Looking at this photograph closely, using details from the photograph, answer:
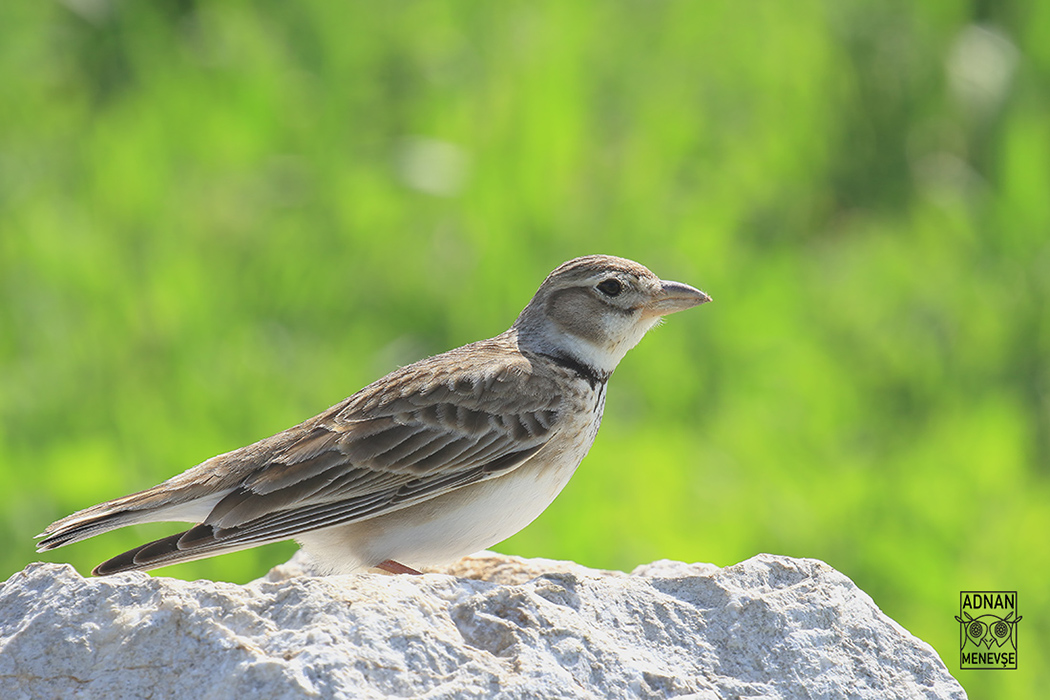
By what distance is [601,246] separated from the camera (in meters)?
9.97

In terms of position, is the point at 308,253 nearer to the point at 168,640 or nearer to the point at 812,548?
the point at 812,548

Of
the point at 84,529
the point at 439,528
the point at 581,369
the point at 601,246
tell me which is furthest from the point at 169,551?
the point at 601,246

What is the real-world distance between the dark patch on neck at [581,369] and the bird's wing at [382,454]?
0.71 ft

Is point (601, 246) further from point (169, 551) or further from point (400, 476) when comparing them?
point (169, 551)

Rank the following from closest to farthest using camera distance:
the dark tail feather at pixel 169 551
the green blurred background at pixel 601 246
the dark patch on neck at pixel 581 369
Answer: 1. the dark tail feather at pixel 169 551
2. the dark patch on neck at pixel 581 369
3. the green blurred background at pixel 601 246

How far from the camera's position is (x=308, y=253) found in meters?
9.90

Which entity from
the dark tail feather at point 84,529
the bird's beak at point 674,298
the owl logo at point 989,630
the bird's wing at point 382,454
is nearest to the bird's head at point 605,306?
the bird's beak at point 674,298

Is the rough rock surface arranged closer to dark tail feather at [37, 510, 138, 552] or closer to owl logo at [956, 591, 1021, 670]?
dark tail feather at [37, 510, 138, 552]

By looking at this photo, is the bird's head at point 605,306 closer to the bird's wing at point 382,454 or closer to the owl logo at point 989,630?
the bird's wing at point 382,454

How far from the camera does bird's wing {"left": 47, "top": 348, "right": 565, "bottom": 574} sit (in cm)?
534

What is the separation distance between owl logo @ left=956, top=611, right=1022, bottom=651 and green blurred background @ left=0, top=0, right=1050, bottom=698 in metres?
0.27

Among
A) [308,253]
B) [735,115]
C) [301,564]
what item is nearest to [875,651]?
[301,564]

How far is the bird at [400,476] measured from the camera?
5.36 m

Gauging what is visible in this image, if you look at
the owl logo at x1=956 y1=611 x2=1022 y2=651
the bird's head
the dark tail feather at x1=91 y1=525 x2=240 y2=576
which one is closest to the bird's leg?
the dark tail feather at x1=91 y1=525 x2=240 y2=576
